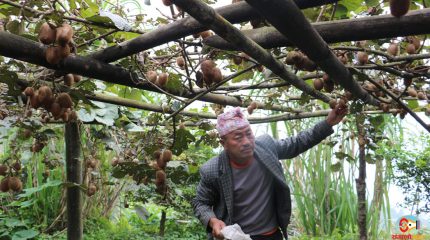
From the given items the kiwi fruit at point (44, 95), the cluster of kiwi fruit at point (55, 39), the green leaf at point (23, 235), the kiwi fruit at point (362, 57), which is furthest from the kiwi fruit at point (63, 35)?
the green leaf at point (23, 235)

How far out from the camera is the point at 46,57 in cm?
136

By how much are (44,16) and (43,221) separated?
Answer: 13.6ft

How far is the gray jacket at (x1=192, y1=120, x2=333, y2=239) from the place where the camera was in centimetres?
271

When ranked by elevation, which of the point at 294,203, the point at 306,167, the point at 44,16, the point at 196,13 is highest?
the point at 44,16

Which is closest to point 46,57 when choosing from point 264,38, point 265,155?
point 264,38

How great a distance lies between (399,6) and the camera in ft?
3.38

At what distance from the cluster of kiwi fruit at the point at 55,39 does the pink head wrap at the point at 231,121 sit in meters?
1.40

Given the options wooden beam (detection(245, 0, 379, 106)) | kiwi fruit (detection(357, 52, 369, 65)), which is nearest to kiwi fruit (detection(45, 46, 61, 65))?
wooden beam (detection(245, 0, 379, 106))

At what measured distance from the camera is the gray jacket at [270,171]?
8.91 feet

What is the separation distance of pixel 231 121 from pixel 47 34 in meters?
1.49

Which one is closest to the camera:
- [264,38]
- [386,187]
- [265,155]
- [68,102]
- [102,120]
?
[264,38]

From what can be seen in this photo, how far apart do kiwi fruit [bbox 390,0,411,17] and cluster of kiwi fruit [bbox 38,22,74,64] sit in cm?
77

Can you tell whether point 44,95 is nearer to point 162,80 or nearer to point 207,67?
point 162,80

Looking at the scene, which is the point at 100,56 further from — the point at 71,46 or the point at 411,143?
the point at 411,143
